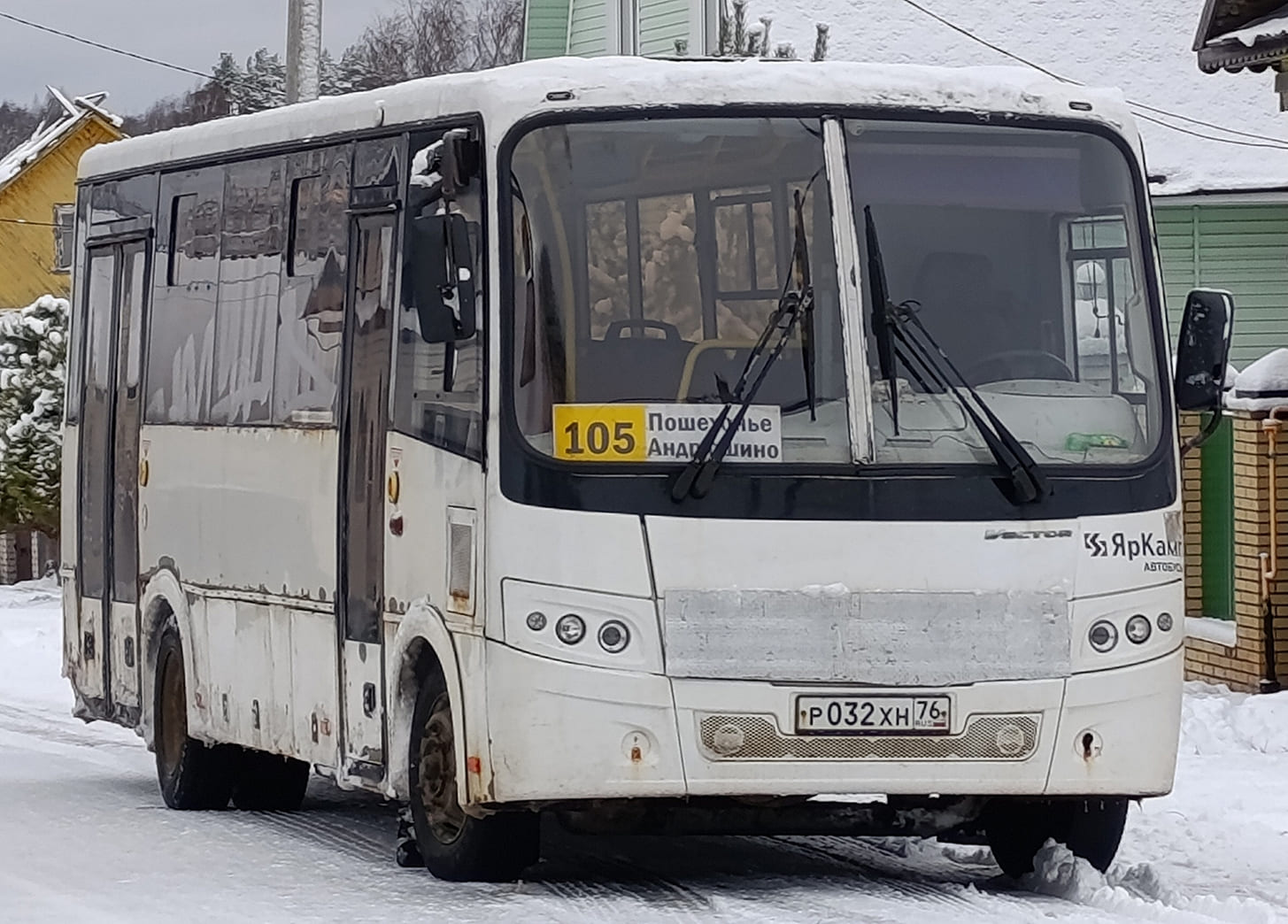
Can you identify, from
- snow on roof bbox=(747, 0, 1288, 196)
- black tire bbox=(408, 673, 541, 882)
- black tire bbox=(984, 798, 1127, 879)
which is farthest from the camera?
snow on roof bbox=(747, 0, 1288, 196)

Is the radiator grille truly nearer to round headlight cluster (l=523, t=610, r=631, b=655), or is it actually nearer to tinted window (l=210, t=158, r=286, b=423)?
round headlight cluster (l=523, t=610, r=631, b=655)

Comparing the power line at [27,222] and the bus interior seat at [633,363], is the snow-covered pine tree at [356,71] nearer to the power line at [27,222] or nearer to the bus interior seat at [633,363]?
the power line at [27,222]

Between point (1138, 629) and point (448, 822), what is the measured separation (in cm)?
244

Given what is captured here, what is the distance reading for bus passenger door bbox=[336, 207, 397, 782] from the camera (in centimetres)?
1113

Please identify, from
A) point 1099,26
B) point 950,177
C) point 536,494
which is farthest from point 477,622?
point 1099,26

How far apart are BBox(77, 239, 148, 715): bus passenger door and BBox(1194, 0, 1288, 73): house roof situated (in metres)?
6.67

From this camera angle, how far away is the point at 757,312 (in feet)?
32.4

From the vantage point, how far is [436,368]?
10531mm

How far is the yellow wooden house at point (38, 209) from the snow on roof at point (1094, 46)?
35371 mm

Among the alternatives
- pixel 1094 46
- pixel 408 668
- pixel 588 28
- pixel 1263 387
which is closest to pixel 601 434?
pixel 408 668

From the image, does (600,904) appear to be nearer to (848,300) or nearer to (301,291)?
(848,300)

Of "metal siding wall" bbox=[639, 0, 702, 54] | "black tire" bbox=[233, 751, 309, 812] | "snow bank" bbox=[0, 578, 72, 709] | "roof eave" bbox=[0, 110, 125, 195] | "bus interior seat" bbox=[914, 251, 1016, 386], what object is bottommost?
"snow bank" bbox=[0, 578, 72, 709]

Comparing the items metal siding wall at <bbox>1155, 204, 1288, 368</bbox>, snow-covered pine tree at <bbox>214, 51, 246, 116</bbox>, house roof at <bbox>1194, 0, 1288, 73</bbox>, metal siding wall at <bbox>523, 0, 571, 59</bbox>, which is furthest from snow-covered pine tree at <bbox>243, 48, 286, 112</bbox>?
house roof at <bbox>1194, 0, 1288, 73</bbox>

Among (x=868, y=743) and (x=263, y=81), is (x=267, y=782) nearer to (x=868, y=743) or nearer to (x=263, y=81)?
(x=868, y=743)
